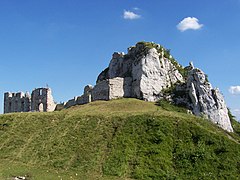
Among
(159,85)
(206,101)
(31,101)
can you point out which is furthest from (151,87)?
(31,101)

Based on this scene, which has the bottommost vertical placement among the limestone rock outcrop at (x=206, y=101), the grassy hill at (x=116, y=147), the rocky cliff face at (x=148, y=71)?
the grassy hill at (x=116, y=147)

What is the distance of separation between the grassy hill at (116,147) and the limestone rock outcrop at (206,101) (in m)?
9.72

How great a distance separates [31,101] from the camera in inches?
2586

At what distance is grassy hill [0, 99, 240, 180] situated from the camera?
30.0 m

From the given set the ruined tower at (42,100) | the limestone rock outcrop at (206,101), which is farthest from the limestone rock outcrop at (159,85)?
the ruined tower at (42,100)

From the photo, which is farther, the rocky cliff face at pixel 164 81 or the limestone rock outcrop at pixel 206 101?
the rocky cliff face at pixel 164 81

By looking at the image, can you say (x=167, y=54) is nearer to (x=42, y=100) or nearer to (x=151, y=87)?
(x=151, y=87)

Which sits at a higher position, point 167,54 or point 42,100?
point 167,54

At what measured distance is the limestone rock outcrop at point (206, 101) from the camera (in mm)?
48469

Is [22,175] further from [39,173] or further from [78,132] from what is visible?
[78,132]

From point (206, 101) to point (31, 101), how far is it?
112 feet

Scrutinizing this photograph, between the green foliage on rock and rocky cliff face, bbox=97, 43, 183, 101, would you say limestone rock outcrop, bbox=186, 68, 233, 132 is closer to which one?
rocky cliff face, bbox=97, 43, 183, 101

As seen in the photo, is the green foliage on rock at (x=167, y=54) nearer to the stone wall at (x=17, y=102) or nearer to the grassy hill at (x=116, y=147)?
the grassy hill at (x=116, y=147)

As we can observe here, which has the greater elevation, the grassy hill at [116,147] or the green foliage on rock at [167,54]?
the green foliage on rock at [167,54]
